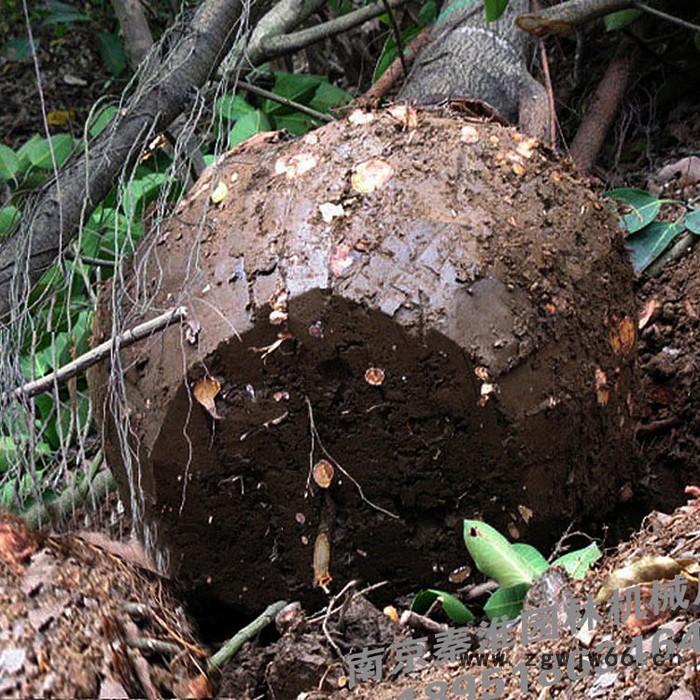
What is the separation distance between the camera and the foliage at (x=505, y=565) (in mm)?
2119

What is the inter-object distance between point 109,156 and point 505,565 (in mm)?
1270

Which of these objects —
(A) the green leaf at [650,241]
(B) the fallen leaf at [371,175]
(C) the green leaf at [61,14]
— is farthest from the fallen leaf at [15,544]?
(C) the green leaf at [61,14]

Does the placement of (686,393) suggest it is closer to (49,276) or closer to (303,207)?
(303,207)

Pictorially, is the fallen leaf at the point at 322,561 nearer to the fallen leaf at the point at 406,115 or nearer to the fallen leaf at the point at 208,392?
the fallen leaf at the point at 208,392

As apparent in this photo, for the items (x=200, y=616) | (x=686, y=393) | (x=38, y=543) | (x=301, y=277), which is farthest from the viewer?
(x=686, y=393)

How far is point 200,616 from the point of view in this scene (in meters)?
2.53

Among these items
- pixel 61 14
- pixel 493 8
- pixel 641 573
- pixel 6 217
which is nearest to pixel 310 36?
pixel 493 8

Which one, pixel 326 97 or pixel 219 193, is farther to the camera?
pixel 326 97

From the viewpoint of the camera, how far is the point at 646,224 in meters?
3.09

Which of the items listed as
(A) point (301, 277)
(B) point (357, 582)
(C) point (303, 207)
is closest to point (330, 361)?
(A) point (301, 277)

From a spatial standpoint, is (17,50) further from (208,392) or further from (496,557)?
(496,557)

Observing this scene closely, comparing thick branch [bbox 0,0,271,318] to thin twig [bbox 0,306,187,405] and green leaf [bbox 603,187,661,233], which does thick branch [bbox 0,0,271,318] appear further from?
green leaf [bbox 603,187,661,233]

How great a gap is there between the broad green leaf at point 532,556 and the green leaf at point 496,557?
1cm

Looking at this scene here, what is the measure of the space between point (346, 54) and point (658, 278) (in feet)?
6.86
